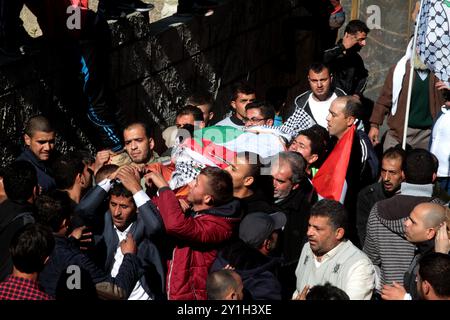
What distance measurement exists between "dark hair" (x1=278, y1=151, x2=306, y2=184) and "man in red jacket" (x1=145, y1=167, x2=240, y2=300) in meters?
0.97

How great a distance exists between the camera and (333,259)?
25.8 feet

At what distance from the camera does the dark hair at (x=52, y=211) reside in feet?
24.8

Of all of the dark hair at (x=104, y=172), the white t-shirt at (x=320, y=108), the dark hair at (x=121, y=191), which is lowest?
the white t-shirt at (x=320, y=108)

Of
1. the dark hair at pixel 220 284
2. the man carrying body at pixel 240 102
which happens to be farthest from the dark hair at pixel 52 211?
the man carrying body at pixel 240 102

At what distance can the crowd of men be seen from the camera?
24.1 ft

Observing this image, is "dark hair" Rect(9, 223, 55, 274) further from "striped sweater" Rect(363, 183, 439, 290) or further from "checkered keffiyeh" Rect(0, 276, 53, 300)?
"striped sweater" Rect(363, 183, 439, 290)

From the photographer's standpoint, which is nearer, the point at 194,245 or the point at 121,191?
the point at 194,245

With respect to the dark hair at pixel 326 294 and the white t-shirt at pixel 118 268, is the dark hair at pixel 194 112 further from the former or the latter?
the dark hair at pixel 326 294

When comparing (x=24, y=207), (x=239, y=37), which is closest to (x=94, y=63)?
(x=24, y=207)

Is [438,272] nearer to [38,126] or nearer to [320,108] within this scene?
[38,126]

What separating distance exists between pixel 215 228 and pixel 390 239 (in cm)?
140

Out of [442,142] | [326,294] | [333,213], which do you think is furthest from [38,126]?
[442,142]

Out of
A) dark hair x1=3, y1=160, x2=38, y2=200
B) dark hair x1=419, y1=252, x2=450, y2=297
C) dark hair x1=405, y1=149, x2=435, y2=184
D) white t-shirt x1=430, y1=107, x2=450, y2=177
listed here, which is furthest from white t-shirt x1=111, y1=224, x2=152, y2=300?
white t-shirt x1=430, y1=107, x2=450, y2=177

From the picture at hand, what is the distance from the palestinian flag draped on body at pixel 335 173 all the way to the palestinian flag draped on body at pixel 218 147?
1.22ft
